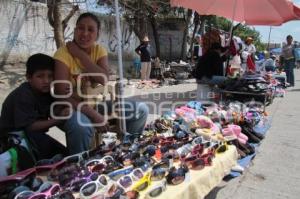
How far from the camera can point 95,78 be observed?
11.4ft

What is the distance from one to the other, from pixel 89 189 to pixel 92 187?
0.03 m

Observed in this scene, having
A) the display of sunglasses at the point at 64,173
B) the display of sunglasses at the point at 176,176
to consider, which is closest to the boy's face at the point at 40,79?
the display of sunglasses at the point at 64,173

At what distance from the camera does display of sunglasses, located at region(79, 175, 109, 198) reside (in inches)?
97.7

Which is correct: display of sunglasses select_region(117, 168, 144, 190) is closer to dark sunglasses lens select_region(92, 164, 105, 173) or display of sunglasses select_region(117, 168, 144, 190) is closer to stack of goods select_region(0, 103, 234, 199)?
stack of goods select_region(0, 103, 234, 199)

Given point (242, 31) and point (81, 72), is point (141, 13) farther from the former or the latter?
point (242, 31)

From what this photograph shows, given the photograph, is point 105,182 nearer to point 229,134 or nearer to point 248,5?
point 229,134

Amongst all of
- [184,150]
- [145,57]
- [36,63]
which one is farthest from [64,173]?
[145,57]

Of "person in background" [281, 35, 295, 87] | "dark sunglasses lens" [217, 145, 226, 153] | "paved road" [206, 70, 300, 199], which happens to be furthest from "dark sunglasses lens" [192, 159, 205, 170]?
"person in background" [281, 35, 295, 87]

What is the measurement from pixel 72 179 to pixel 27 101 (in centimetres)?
78

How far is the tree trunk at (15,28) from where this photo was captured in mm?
11117

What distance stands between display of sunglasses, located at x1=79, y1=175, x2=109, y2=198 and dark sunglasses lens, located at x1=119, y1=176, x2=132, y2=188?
112mm

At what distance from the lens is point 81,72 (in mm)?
3398

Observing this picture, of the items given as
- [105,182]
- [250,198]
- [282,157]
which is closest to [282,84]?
[282,157]

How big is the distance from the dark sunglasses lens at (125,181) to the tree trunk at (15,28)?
9.20 meters
